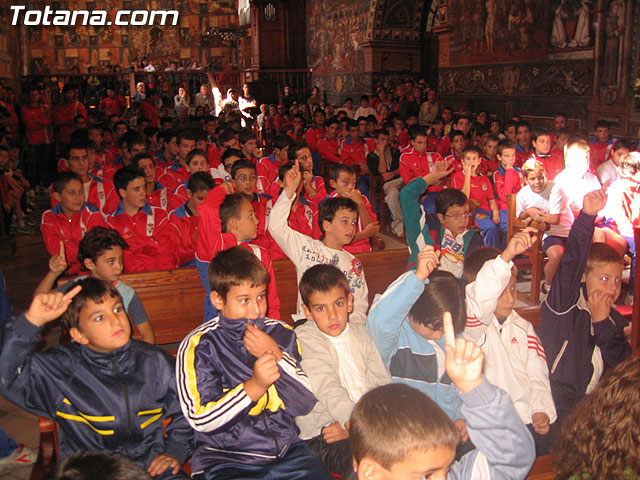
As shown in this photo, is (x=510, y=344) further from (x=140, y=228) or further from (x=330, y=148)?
(x=330, y=148)

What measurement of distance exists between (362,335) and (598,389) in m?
1.24

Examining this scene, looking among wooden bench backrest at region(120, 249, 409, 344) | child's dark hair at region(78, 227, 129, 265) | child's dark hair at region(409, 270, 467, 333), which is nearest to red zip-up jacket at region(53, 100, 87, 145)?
wooden bench backrest at region(120, 249, 409, 344)

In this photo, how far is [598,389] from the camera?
160 centimetres

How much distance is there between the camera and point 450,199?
426cm

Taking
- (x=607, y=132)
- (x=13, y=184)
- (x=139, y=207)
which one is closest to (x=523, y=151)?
(x=607, y=132)

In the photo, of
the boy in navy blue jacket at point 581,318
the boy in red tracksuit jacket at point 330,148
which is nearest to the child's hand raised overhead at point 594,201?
the boy in navy blue jacket at point 581,318

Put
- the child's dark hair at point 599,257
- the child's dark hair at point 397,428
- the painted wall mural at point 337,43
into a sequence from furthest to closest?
the painted wall mural at point 337,43, the child's dark hair at point 599,257, the child's dark hair at point 397,428

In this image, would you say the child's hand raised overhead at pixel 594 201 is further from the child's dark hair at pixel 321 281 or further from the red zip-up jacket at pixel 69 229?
the red zip-up jacket at pixel 69 229

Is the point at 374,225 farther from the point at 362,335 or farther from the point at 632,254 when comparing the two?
the point at 632,254

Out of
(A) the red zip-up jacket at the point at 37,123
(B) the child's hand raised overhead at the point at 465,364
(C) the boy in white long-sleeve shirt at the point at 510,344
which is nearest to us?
(B) the child's hand raised overhead at the point at 465,364

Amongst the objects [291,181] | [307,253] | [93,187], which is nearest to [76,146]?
[93,187]

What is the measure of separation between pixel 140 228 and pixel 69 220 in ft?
1.93

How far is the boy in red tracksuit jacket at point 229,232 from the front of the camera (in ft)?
11.6

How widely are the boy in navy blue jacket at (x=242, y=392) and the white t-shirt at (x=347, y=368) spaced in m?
0.25
